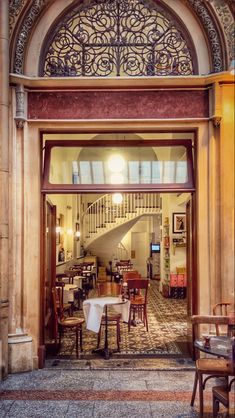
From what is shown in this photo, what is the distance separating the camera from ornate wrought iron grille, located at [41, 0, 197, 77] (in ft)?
20.8

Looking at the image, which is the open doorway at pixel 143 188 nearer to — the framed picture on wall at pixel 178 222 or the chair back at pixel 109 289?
the framed picture on wall at pixel 178 222

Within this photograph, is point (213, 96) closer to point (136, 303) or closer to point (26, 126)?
point (26, 126)

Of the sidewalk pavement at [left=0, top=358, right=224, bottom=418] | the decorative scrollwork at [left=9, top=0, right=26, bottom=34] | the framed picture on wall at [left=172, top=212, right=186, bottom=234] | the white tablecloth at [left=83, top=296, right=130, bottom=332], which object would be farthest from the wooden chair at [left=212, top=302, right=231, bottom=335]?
the framed picture on wall at [left=172, top=212, right=186, bottom=234]

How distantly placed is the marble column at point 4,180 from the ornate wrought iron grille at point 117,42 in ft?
2.42

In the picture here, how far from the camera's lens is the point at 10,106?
603cm

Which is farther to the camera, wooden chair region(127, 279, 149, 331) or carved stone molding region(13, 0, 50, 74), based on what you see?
wooden chair region(127, 279, 149, 331)

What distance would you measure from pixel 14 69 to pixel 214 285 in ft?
12.7

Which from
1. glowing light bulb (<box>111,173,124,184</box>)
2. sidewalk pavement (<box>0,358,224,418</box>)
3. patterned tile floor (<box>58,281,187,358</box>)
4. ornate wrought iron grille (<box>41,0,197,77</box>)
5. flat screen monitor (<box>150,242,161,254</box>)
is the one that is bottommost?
patterned tile floor (<box>58,281,187,358</box>)

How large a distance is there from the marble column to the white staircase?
10.9 metres

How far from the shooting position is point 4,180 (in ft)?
18.7

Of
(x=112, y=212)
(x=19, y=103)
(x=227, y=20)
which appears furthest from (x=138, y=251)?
(x=227, y=20)

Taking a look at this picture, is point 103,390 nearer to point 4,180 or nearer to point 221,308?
point 221,308

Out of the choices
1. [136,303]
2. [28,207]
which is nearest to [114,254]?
[136,303]

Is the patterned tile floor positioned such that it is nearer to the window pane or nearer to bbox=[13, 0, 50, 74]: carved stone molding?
the window pane
